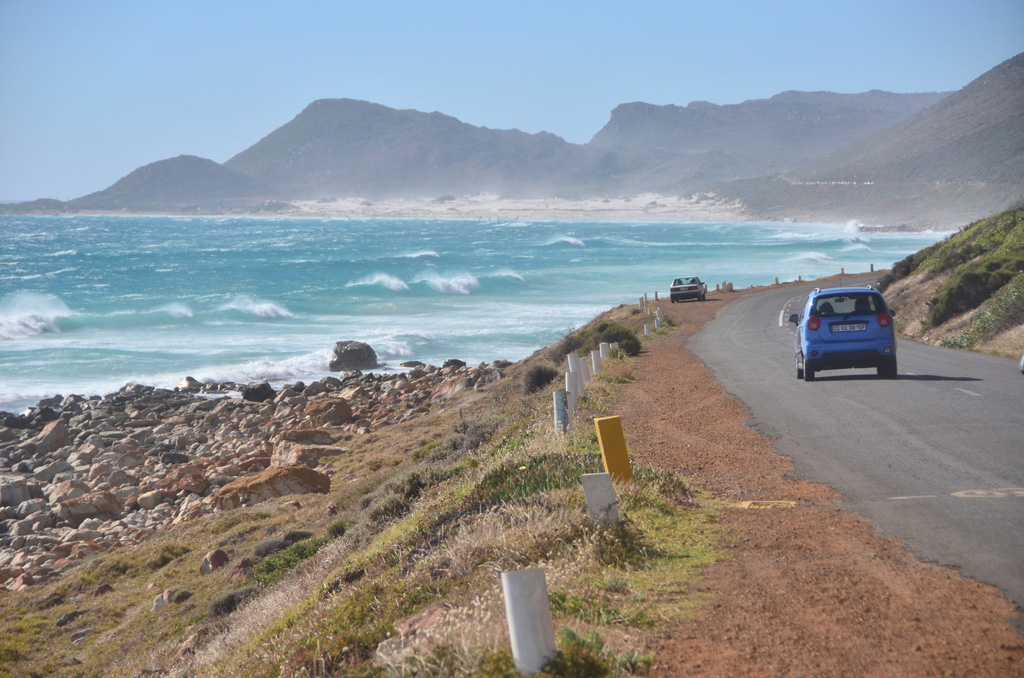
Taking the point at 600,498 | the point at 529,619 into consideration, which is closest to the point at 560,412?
the point at 600,498

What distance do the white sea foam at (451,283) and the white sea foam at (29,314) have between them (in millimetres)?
27709

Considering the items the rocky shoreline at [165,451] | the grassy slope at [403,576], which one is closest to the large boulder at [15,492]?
the rocky shoreline at [165,451]

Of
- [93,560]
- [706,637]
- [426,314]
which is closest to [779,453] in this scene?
[706,637]

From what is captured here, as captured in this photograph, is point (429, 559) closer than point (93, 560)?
Yes

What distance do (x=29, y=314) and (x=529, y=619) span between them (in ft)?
195

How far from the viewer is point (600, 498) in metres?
7.38

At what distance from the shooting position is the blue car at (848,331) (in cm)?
1617

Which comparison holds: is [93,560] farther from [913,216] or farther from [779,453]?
[913,216]

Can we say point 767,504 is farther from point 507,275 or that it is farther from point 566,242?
point 566,242

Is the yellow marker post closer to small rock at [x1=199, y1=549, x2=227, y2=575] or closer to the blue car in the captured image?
small rock at [x1=199, y1=549, x2=227, y2=575]

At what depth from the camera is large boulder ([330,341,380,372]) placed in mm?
38969

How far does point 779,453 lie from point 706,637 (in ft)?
19.5

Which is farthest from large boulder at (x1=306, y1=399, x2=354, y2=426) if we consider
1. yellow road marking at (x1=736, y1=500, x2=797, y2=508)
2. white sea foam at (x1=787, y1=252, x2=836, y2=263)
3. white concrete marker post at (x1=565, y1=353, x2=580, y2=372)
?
white sea foam at (x1=787, y1=252, x2=836, y2=263)

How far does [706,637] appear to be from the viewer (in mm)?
5418
